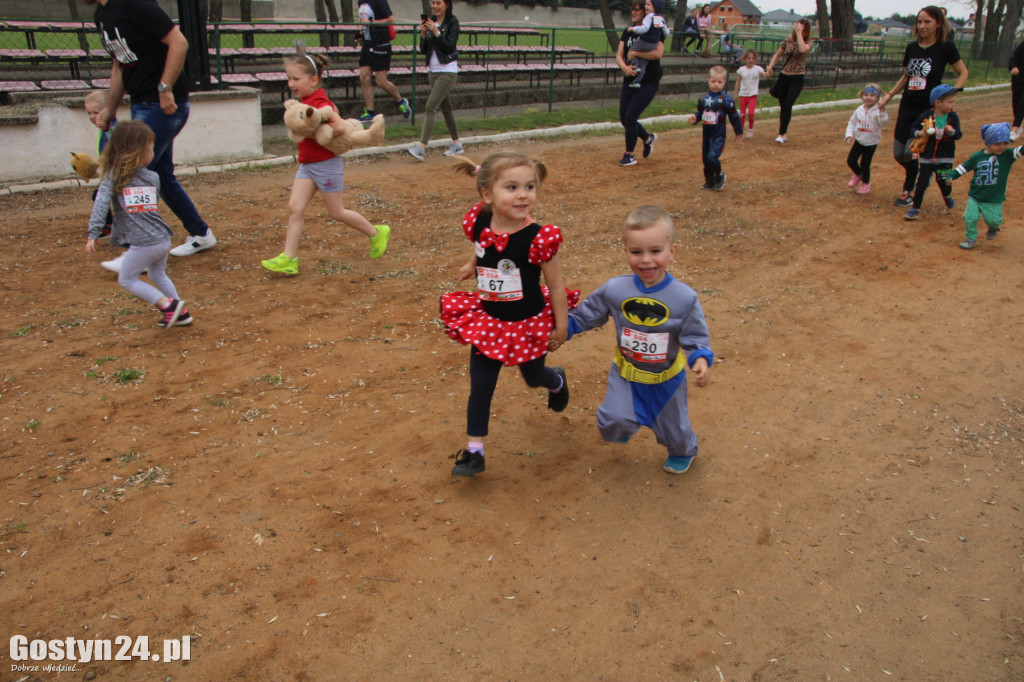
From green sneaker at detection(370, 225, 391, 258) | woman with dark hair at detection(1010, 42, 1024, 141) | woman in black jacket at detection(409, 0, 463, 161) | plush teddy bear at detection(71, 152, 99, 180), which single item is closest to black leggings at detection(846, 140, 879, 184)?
woman with dark hair at detection(1010, 42, 1024, 141)

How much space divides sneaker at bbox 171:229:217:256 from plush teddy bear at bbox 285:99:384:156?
1.59 metres

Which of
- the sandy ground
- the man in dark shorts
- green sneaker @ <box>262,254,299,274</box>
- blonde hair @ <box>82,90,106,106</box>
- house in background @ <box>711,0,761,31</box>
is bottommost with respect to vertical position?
the sandy ground

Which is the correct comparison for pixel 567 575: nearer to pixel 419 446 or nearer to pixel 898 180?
pixel 419 446

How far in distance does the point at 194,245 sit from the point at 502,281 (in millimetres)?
4504

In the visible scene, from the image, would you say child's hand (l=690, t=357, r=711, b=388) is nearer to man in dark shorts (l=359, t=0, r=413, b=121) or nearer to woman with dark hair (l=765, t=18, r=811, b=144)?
man in dark shorts (l=359, t=0, r=413, b=121)

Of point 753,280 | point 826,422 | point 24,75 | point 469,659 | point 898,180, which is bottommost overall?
point 469,659

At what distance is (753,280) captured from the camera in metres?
6.57

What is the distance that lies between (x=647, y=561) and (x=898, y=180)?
8862 mm

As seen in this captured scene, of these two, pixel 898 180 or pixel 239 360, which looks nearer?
pixel 239 360

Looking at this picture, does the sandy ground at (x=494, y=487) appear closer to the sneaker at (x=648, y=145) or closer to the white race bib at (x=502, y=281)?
the white race bib at (x=502, y=281)

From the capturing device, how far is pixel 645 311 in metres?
3.55

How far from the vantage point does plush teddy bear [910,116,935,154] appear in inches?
305

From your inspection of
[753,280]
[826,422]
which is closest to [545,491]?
[826,422]

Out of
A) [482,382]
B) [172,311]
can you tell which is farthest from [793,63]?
[482,382]
